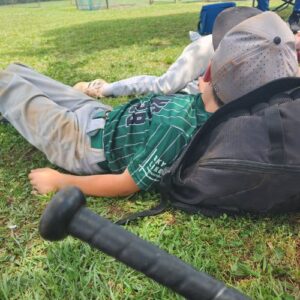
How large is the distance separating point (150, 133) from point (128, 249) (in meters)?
1.40

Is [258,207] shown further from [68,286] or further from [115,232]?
[115,232]

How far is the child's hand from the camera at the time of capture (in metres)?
2.15

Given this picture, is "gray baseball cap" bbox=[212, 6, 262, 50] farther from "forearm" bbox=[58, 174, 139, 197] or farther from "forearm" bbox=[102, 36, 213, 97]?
"forearm" bbox=[58, 174, 139, 197]

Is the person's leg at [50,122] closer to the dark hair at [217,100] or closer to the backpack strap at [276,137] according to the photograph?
the dark hair at [217,100]

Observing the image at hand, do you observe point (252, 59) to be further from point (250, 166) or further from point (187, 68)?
point (187, 68)

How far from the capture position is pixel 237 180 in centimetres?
176

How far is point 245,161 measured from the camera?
5.63 ft

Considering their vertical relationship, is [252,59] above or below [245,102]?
above

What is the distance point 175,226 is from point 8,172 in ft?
3.39

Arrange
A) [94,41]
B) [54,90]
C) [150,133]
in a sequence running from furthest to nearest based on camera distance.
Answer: [94,41] → [54,90] → [150,133]

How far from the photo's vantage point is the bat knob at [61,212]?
623mm

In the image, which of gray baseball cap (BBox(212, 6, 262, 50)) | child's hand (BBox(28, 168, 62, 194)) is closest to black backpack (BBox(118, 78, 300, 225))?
child's hand (BBox(28, 168, 62, 194))

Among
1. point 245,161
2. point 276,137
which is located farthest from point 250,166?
point 276,137

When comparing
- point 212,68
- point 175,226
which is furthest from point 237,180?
point 212,68
